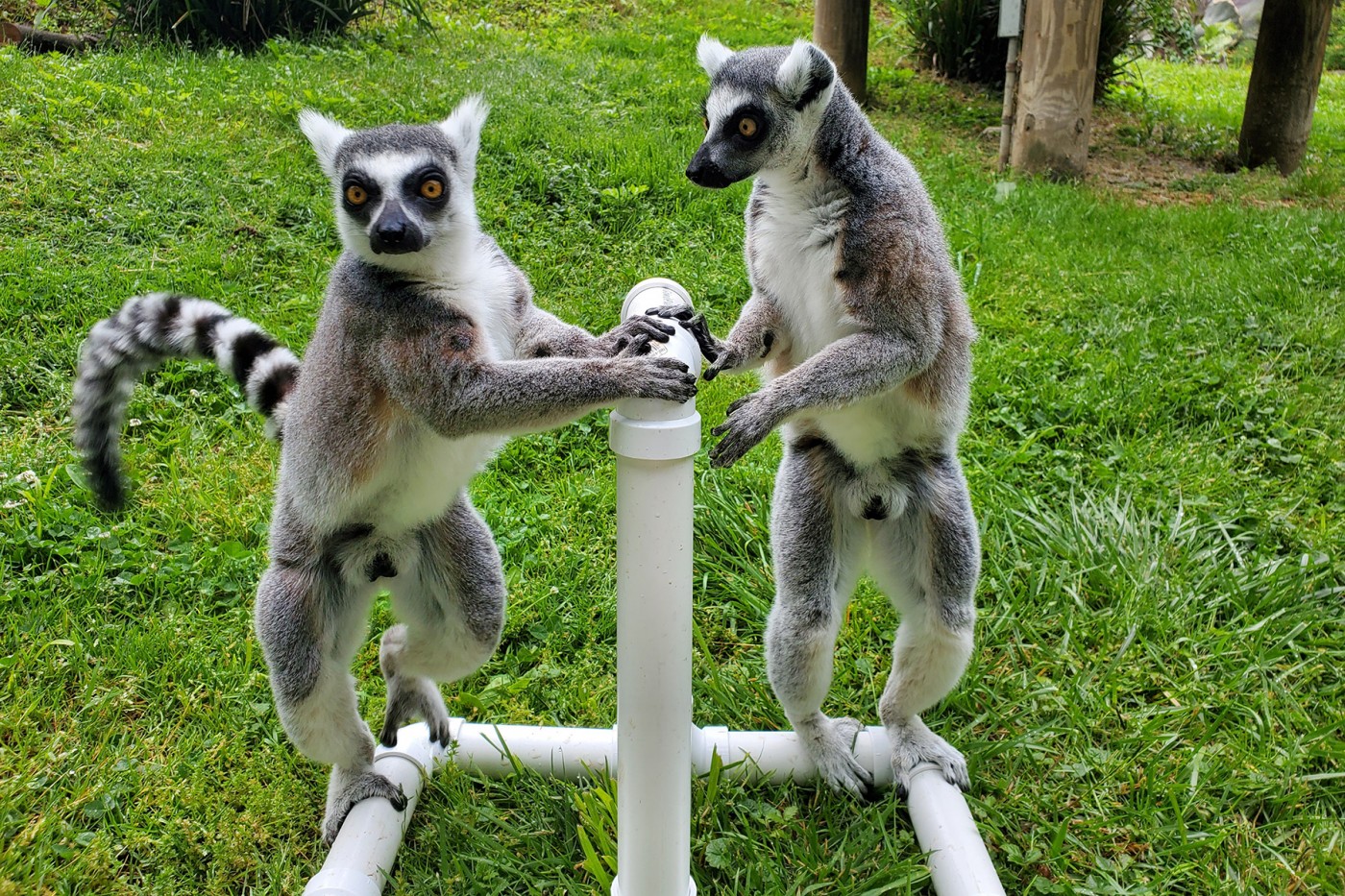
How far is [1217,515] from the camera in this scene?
4.02m

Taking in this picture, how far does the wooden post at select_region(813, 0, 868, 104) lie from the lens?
325 inches

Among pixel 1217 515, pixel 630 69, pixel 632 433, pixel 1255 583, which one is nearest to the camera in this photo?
pixel 632 433

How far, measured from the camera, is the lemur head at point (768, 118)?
2.62m

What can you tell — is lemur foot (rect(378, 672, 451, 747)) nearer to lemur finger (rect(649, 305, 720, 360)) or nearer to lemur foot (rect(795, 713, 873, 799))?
lemur foot (rect(795, 713, 873, 799))

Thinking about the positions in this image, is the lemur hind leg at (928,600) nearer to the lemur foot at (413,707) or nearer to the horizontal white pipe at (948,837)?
the horizontal white pipe at (948,837)

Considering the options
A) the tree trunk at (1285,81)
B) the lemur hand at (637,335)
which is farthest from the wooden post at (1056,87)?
the lemur hand at (637,335)

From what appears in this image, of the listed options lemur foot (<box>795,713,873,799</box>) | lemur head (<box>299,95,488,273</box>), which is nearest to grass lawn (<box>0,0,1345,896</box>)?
lemur foot (<box>795,713,873,799</box>)

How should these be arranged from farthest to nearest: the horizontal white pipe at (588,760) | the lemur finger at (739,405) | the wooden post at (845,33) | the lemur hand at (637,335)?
the wooden post at (845,33), the horizontal white pipe at (588,760), the lemur finger at (739,405), the lemur hand at (637,335)

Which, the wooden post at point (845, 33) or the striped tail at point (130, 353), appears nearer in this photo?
the striped tail at point (130, 353)

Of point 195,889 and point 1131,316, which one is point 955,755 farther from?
point 1131,316

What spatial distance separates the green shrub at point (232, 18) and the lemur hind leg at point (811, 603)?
25.2ft

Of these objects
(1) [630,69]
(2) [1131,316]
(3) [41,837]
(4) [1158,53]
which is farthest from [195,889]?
(4) [1158,53]

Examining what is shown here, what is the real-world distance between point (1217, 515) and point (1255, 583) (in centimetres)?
43

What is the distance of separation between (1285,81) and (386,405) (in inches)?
339
